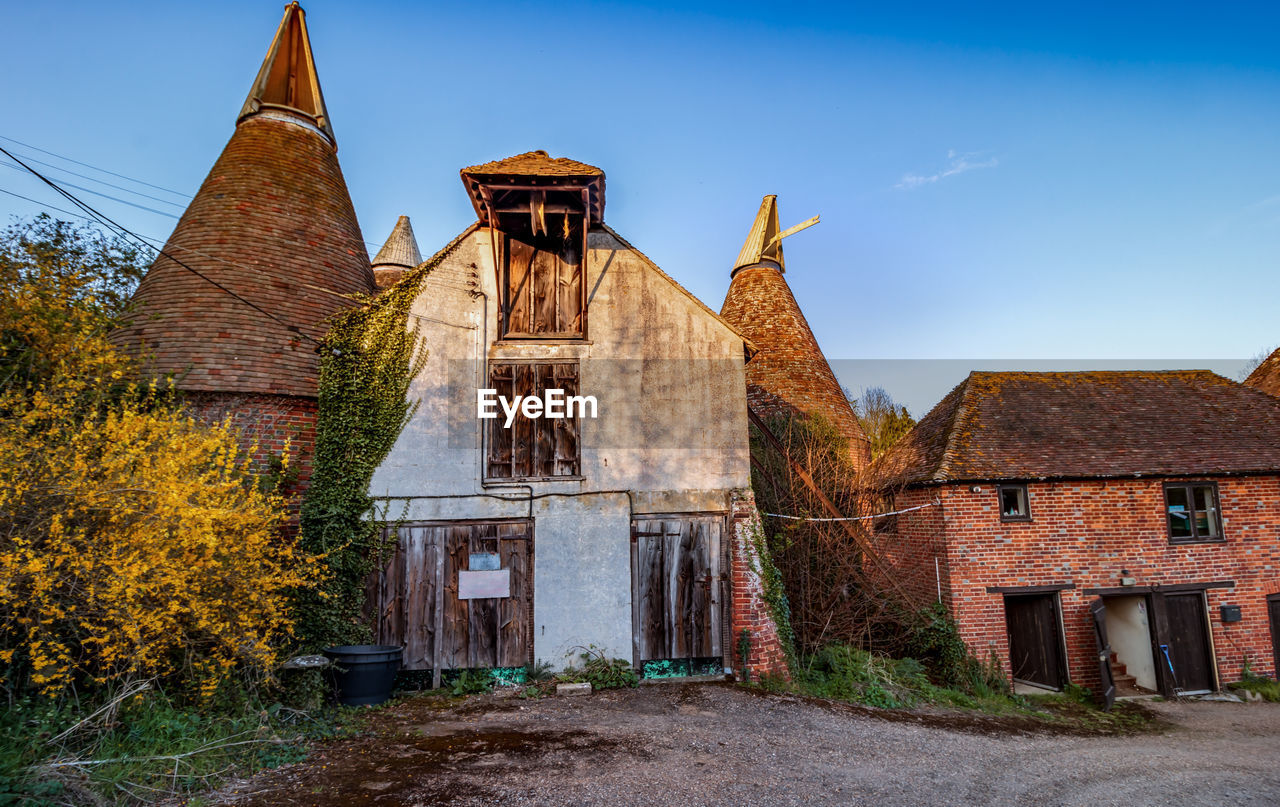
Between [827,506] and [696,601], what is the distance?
11.8ft

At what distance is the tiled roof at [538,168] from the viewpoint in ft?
30.6

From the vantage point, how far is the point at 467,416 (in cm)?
957

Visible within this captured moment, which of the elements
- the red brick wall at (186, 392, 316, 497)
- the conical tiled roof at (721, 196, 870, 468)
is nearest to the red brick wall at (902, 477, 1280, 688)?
the conical tiled roof at (721, 196, 870, 468)

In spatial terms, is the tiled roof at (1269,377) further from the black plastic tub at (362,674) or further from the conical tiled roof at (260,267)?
the conical tiled roof at (260,267)

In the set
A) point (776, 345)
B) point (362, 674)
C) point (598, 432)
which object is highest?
point (776, 345)

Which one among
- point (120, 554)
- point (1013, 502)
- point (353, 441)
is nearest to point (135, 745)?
point (120, 554)

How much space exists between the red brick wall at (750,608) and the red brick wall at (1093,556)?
4.24 meters

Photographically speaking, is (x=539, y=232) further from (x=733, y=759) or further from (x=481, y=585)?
(x=733, y=759)

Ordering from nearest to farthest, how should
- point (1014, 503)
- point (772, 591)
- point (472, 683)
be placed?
point (472, 683)
point (772, 591)
point (1014, 503)

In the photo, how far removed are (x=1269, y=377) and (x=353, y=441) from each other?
69.1 feet

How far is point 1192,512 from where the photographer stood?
12.3 metres

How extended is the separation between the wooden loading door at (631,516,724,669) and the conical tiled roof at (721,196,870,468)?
6.02 meters

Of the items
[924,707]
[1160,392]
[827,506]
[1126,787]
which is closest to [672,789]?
[1126,787]

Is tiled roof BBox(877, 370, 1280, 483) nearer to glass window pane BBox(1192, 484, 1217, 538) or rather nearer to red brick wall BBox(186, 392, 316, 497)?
glass window pane BBox(1192, 484, 1217, 538)
